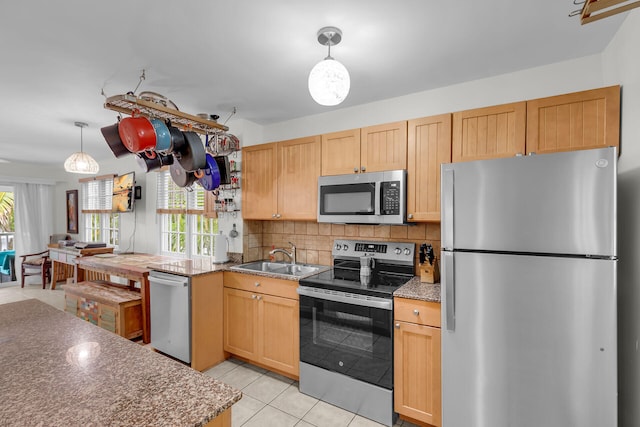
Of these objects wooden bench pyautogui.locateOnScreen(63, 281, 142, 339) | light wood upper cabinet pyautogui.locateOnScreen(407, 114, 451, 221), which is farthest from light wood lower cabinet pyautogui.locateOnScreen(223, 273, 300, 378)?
wooden bench pyautogui.locateOnScreen(63, 281, 142, 339)

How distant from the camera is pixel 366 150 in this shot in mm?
2488

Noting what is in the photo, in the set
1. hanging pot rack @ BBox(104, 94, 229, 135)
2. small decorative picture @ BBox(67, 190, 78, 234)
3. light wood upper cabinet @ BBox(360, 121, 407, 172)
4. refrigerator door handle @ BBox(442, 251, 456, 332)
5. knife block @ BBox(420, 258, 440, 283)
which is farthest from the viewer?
small decorative picture @ BBox(67, 190, 78, 234)

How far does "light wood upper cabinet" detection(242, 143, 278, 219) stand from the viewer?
299 centimetres

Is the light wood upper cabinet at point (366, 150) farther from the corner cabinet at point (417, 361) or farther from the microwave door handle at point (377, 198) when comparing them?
the corner cabinet at point (417, 361)

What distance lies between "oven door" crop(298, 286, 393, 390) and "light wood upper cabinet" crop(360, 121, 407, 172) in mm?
1040

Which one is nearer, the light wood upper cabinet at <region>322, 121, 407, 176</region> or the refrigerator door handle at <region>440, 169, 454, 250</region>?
the refrigerator door handle at <region>440, 169, 454, 250</region>

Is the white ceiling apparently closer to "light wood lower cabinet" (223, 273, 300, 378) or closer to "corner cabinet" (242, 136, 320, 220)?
"corner cabinet" (242, 136, 320, 220)

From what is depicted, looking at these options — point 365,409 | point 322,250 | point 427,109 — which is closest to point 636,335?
point 365,409

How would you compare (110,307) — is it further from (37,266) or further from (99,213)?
(37,266)

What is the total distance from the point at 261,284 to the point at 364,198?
1169mm

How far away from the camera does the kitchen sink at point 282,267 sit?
2.96 metres

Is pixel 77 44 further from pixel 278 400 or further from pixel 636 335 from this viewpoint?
pixel 636 335

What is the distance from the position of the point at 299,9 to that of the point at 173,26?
2.34ft

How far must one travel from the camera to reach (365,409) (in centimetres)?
210
